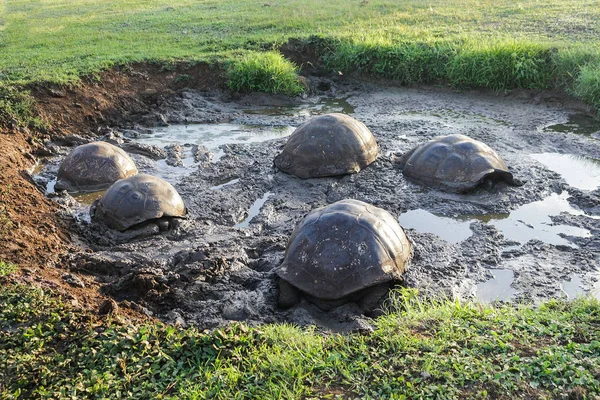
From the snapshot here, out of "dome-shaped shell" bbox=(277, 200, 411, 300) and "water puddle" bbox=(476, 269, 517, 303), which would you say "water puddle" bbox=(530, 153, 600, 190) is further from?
"dome-shaped shell" bbox=(277, 200, 411, 300)

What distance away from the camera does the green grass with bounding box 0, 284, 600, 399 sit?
10.7 ft

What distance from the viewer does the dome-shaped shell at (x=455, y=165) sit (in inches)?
267

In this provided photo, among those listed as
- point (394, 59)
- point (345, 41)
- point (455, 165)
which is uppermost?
point (345, 41)

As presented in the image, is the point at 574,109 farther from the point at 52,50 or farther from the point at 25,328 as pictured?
the point at 52,50

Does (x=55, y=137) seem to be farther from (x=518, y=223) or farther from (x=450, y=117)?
(x=518, y=223)

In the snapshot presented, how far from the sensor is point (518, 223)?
247 inches

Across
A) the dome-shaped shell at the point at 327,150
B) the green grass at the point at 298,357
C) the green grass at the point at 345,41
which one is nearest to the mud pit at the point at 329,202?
the dome-shaped shell at the point at 327,150

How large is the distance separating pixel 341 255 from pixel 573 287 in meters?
2.22

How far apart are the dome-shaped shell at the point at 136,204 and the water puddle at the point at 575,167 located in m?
4.95

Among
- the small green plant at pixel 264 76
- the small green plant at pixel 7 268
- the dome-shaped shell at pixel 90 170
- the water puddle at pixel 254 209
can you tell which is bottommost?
the water puddle at pixel 254 209

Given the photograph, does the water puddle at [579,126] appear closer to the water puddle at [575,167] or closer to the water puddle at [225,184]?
the water puddle at [575,167]

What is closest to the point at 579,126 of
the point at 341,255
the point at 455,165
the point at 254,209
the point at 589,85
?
the point at 589,85

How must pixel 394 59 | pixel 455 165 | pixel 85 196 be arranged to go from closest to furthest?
pixel 455 165
pixel 85 196
pixel 394 59

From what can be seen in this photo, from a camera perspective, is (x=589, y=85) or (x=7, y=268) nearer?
(x=7, y=268)
